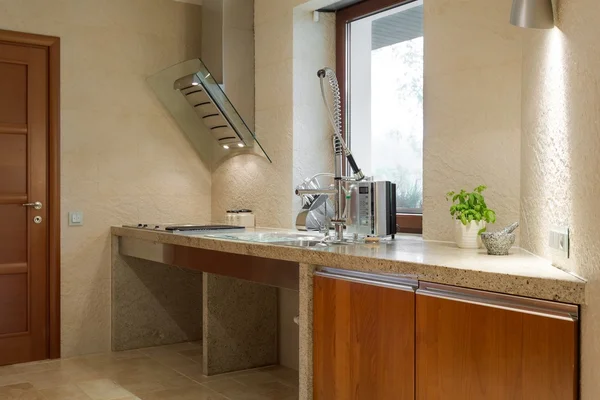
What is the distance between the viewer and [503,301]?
1.72 meters

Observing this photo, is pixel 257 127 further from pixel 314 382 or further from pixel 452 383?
pixel 452 383

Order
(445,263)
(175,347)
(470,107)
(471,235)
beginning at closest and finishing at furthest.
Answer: (445,263)
(471,235)
(470,107)
(175,347)

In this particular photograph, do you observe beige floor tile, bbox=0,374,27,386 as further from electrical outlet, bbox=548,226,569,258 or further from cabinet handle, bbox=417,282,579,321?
electrical outlet, bbox=548,226,569,258

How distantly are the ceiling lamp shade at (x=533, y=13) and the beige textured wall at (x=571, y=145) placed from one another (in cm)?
4

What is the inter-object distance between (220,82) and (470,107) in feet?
5.50

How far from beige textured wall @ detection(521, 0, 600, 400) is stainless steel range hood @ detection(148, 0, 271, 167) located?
6.50ft

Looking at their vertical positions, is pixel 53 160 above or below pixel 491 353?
above

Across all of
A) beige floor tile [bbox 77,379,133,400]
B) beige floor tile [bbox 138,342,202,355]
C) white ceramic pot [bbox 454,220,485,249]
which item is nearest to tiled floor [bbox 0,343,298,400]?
beige floor tile [bbox 77,379,133,400]

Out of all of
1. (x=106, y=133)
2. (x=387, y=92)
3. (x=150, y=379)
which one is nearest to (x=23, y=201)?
(x=106, y=133)

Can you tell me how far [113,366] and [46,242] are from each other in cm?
83

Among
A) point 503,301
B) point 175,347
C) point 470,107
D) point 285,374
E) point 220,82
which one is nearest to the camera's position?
point 503,301

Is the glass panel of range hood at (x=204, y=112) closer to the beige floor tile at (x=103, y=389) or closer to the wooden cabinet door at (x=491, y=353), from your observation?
the beige floor tile at (x=103, y=389)

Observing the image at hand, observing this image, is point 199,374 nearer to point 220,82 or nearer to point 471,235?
point 220,82

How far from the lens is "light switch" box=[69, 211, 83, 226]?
160 inches
